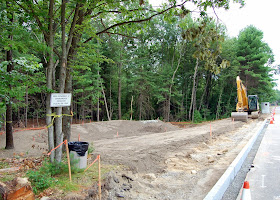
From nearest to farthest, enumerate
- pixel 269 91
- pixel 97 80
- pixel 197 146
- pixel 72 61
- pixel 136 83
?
pixel 72 61 < pixel 197 146 < pixel 97 80 < pixel 136 83 < pixel 269 91

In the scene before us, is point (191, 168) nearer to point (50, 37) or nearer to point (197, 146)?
point (197, 146)

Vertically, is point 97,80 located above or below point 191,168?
above

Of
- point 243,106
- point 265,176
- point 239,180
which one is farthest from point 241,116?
point 239,180

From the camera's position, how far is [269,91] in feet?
104

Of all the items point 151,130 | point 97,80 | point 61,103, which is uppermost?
point 97,80

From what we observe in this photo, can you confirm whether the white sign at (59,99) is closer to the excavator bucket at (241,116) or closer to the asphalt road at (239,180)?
the asphalt road at (239,180)

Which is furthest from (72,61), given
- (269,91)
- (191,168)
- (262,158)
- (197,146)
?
(269,91)

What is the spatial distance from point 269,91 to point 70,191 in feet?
119

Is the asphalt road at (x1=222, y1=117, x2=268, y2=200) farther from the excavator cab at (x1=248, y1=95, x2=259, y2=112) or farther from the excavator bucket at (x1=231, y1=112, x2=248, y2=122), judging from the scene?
the excavator cab at (x1=248, y1=95, x2=259, y2=112)

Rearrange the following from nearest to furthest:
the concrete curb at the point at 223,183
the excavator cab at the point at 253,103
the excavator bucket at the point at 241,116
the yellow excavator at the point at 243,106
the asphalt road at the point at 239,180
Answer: the concrete curb at the point at 223,183
the asphalt road at the point at 239,180
the excavator bucket at the point at 241,116
the yellow excavator at the point at 243,106
the excavator cab at the point at 253,103

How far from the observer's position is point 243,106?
2183 cm

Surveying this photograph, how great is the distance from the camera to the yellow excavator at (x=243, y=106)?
19594 mm

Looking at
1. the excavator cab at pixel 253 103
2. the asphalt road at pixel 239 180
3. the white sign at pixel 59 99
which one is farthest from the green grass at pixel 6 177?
the excavator cab at pixel 253 103

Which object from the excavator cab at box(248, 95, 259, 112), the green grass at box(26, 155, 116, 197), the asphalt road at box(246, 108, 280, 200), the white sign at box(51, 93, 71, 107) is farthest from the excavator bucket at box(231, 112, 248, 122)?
the white sign at box(51, 93, 71, 107)
